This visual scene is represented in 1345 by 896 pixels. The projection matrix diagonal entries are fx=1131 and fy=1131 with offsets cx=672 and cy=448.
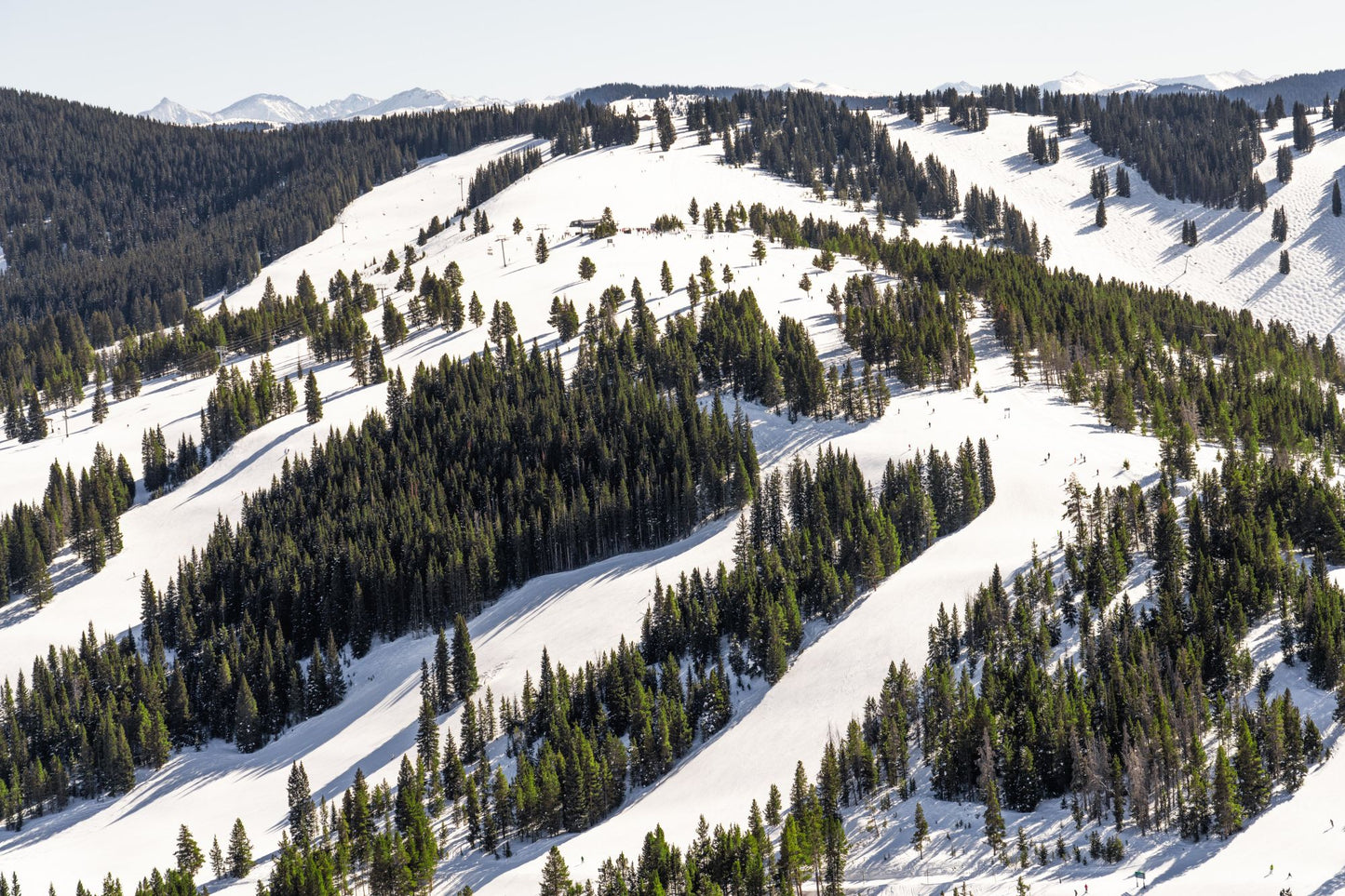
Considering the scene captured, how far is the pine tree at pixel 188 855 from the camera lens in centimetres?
10181

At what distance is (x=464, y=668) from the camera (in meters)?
118

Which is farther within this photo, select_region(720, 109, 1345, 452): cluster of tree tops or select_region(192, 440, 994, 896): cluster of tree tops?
select_region(720, 109, 1345, 452): cluster of tree tops

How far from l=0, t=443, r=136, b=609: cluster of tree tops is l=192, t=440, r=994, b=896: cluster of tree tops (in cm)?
7212

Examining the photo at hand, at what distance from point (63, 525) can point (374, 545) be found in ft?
203

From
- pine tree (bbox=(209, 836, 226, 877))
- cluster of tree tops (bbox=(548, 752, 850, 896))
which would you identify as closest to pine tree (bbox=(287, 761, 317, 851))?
pine tree (bbox=(209, 836, 226, 877))

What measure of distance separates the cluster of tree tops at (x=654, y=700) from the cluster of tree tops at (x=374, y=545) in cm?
1447

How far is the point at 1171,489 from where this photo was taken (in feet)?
410

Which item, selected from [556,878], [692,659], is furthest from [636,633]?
[556,878]

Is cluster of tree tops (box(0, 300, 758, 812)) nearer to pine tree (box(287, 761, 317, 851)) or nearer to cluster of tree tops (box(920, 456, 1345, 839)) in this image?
pine tree (box(287, 761, 317, 851))

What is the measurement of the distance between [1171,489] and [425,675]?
8383 centimetres

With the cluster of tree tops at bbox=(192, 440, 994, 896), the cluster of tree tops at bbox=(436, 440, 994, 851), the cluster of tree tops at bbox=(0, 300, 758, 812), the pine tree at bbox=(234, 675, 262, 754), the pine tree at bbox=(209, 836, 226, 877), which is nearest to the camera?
the cluster of tree tops at bbox=(192, 440, 994, 896)

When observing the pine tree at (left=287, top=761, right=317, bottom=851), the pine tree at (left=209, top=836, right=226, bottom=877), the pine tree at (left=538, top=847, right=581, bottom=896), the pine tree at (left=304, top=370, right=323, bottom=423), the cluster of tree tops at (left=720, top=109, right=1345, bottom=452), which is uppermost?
the pine tree at (left=304, top=370, right=323, bottom=423)

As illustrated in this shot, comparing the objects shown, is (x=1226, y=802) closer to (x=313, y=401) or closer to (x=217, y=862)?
(x=217, y=862)

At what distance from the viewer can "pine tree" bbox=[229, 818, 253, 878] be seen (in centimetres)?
9862
